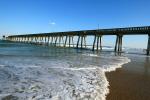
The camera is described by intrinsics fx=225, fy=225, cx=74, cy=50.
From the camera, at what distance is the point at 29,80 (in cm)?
884

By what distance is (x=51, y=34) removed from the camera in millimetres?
79625

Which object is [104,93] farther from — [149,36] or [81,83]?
[149,36]

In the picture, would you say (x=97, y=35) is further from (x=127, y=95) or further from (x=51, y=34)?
(x=127, y=95)

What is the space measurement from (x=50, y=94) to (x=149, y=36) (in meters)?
32.0

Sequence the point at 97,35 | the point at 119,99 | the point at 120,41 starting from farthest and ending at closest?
1. the point at 97,35
2. the point at 120,41
3. the point at 119,99

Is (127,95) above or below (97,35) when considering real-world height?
below

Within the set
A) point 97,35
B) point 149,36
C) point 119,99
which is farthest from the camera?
point 97,35

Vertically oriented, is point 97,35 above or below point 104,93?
above

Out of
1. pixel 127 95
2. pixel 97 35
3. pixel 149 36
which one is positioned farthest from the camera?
pixel 97 35

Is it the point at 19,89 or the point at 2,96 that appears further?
the point at 19,89

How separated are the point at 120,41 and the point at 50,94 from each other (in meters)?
39.5

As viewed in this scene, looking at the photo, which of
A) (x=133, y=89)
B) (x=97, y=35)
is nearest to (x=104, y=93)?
→ (x=133, y=89)

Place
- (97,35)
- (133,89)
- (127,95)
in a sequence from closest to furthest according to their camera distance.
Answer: (127,95)
(133,89)
(97,35)

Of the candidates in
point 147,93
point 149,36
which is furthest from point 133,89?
point 149,36
